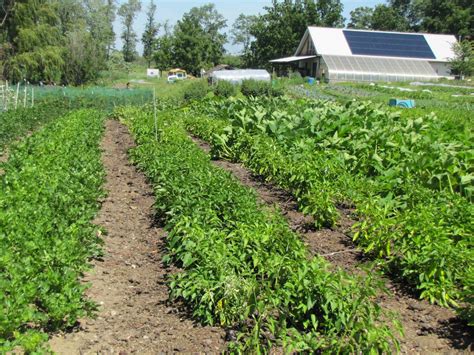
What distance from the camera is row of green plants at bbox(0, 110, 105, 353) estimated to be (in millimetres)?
3547

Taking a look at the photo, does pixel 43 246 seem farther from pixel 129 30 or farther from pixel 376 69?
pixel 129 30

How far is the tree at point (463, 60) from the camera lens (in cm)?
5019

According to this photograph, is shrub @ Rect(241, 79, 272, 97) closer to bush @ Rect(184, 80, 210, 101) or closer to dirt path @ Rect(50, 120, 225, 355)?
bush @ Rect(184, 80, 210, 101)

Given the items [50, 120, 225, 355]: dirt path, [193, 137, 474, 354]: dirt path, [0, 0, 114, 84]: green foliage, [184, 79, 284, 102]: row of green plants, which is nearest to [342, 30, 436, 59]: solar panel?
[184, 79, 284, 102]: row of green plants

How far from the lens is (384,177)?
763cm

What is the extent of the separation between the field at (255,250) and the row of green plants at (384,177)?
29 mm

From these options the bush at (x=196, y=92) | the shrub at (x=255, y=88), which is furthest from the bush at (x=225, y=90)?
the shrub at (x=255, y=88)

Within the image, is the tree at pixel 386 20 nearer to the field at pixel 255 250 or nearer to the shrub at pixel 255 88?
the shrub at pixel 255 88

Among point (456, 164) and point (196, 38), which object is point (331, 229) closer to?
point (456, 164)

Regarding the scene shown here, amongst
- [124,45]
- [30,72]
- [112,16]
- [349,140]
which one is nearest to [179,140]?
[349,140]

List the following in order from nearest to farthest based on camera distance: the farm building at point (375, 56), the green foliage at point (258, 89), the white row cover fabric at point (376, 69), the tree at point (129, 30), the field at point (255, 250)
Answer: the field at point (255, 250) → the green foliage at point (258, 89) → the white row cover fabric at point (376, 69) → the farm building at point (375, 56) → the tree at point (129, 30)

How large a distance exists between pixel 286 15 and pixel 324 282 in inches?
2956

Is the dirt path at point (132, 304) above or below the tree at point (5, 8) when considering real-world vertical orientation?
below

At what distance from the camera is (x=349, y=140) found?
9.18 m
